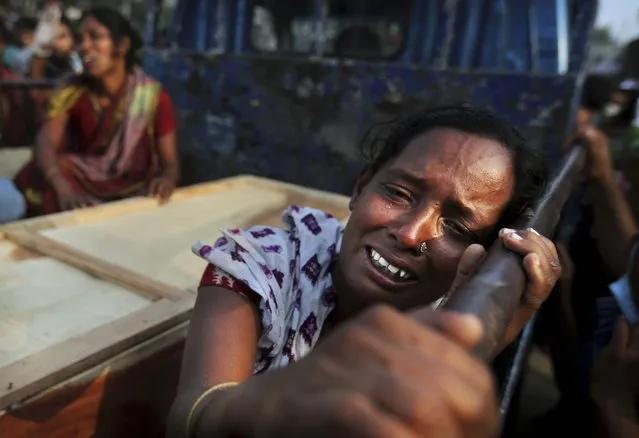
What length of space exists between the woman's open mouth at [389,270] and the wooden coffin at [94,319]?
0.52m

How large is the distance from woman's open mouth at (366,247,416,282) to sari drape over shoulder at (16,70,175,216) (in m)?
2.14

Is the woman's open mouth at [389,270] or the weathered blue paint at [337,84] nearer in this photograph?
the woman's open mouth at [389,270]

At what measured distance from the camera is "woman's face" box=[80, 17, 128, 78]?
275 cm

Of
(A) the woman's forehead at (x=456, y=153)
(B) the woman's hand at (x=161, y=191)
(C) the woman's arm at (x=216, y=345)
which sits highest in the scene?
(A) the woman's forehead at (x=456, y=153)

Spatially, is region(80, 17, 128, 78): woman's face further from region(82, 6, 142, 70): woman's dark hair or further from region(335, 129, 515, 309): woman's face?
region(335, 129, 515, 309): woman's face

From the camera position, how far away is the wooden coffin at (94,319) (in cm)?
102

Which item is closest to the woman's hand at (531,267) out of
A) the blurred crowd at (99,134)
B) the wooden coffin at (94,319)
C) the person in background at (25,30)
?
the wooden coffin at (94,319)

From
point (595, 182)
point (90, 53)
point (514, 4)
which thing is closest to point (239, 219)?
point (90, 53)

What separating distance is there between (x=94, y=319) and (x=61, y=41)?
20.3ft

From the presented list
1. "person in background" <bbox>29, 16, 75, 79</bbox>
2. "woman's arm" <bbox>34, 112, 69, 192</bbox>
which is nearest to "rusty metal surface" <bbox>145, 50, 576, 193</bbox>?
"woman's arm" <bbox>34, 112, 69, 192</bbox>

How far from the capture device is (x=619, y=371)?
1458 millimetres

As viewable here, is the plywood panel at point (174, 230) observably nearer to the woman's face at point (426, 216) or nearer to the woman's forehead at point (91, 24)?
the woman's face at point (426, 216)

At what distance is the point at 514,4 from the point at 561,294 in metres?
1.76

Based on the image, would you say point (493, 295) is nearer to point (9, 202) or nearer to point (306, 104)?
point (9, 202)
